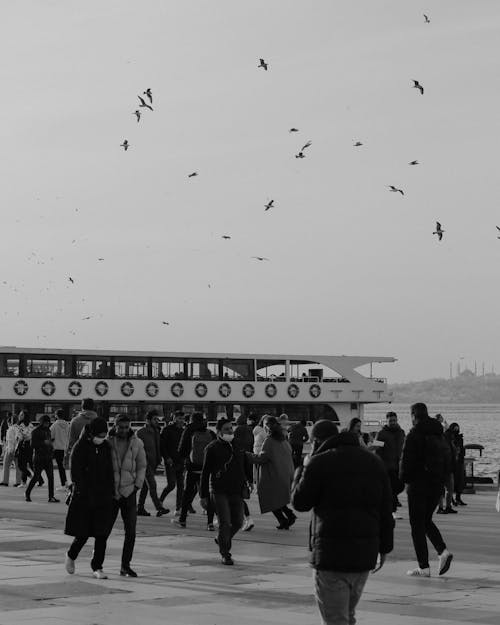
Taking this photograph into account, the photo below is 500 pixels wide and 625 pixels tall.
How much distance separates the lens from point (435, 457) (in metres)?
14.7

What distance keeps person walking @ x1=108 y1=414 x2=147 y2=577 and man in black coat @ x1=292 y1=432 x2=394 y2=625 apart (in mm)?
6249

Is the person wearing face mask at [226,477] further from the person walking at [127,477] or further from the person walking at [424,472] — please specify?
the person walking at [424,472]

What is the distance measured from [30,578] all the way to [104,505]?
3.66 feet

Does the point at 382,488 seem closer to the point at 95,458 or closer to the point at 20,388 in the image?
the point at 95,458

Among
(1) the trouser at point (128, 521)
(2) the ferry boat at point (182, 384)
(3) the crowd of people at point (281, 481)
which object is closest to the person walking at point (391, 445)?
(3) the crowd of people at point (281, 481)

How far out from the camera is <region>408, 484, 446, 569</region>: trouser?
14.6 metres

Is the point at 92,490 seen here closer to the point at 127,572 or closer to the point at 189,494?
the point at 127,572

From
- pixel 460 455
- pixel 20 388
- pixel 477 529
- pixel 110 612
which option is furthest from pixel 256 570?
pixel 20 388

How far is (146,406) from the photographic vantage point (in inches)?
2158

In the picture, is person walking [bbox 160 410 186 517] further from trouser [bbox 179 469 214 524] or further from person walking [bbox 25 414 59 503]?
person walking [bbox 25 414 59 503]

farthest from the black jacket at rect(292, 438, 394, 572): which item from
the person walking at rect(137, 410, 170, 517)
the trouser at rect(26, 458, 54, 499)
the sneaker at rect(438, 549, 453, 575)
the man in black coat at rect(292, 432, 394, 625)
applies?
the trouser at rect(26, 458, 54, 499)

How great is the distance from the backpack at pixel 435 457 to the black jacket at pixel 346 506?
6.01 meters

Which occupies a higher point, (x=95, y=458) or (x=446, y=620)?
(x=95, y=458)

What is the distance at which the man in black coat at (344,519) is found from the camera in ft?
27.4
